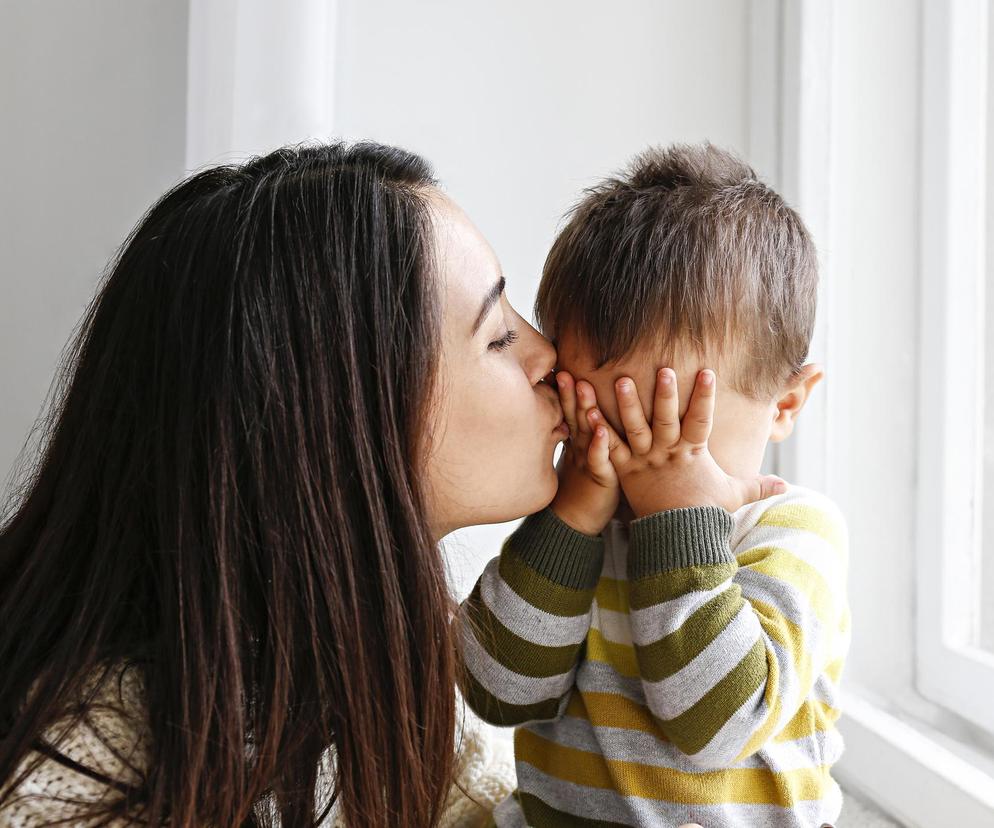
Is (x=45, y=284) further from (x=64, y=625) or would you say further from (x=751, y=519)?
(x=751, y=519)

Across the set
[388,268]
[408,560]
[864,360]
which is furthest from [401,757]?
[864,360]

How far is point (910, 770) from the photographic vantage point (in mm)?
953

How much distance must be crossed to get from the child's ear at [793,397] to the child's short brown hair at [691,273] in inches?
0.5

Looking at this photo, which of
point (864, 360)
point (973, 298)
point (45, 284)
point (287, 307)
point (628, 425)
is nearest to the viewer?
point (287, 307)

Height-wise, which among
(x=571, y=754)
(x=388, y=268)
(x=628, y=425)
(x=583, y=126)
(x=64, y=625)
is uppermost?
(x=583, y=126)

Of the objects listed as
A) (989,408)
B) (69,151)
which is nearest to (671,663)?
(989,408)

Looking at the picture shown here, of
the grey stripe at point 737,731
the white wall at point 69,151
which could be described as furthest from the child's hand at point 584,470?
the white wall at point 69,151

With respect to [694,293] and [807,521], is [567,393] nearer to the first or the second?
[694,293]

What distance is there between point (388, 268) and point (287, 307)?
8 cm

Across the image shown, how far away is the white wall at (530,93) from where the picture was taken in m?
1.27

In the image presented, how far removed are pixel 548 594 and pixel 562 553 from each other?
0.04 meters

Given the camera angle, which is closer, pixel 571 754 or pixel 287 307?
Result: pixel 287 307

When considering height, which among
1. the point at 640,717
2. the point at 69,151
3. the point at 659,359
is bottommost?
the point at 640,717

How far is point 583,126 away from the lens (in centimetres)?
132
